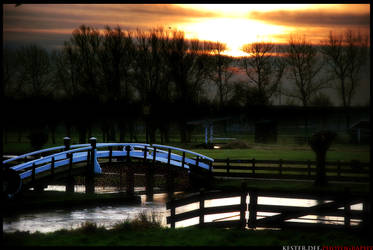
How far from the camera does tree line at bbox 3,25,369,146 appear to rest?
63.5 meters

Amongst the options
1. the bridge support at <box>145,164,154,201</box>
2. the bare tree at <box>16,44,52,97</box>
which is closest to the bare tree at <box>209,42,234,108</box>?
the bare tree at <box>16,44,52,97</box>

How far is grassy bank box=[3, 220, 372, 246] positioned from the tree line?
47110mm

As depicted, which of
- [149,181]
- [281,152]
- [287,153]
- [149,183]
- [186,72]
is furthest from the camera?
[186,72]

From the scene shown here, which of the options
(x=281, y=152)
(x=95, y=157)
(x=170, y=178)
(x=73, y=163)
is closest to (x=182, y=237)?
(x=73, y=163)

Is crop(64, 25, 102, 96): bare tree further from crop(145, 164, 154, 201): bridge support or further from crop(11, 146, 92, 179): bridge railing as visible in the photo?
crop(11, 146, 92, 179): bridge railing

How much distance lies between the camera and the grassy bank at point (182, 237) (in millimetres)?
12758

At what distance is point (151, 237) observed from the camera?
13531 millimetres

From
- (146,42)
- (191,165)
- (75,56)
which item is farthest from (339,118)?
(191,165)

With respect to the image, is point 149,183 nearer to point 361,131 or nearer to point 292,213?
point 292,213

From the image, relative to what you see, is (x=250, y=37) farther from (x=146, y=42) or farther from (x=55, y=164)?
A: (x=55, y=164)

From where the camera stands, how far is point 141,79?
65625 mm

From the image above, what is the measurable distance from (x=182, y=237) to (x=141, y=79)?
5335 centimetres

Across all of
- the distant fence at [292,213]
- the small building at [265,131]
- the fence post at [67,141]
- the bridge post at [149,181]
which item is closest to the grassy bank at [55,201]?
the bridge post at [149,181]

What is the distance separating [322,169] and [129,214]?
11.7 m
